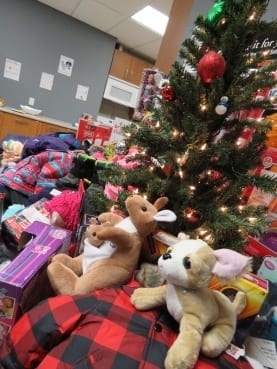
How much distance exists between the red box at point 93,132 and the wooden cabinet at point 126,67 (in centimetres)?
242

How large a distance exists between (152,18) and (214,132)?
285cm

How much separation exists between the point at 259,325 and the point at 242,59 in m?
0.76

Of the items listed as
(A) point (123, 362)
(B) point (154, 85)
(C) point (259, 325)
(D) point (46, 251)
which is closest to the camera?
(A) point (123, 362)

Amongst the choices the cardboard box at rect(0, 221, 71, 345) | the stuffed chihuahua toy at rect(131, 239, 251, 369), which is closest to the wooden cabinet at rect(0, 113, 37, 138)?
the cardboard box at rect(0, 221, 71, 345)

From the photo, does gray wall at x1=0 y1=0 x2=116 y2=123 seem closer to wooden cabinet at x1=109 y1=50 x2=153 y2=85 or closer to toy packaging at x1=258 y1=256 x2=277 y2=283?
wooden cabinet at x1=109 y1=50 x2=153 y2=85

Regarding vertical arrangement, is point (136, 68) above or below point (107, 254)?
above

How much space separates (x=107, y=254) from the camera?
→ 84cm

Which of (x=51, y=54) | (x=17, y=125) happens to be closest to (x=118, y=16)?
(x=51, y=54)

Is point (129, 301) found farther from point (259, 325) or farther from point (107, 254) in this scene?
point (259, 325)

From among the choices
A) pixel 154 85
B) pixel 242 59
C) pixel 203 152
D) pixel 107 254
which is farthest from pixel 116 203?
pixel 154 85

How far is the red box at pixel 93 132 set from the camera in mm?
2248

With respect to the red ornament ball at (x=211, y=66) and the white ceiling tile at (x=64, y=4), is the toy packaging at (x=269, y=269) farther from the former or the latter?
the white ceiling tile at (x=64, y=4)

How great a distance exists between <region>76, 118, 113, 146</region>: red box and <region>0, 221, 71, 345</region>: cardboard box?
1.31 m

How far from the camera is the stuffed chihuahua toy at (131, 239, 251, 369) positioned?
56 cm
